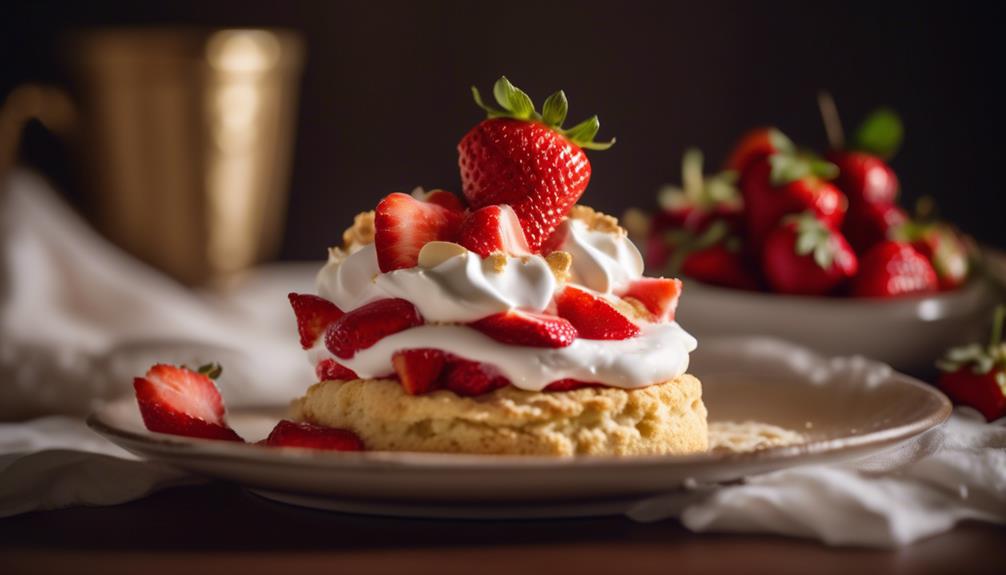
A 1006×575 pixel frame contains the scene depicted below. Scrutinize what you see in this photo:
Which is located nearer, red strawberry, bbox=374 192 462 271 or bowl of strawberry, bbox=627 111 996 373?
red strawberry, bbox=374 192 462 271

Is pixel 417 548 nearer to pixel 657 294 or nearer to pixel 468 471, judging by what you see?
pixel 468 471

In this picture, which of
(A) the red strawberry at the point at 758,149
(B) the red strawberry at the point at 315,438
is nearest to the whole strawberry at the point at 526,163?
(B) the red strawberry at the point at 315,438

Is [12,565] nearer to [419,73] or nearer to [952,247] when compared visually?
[952,247]

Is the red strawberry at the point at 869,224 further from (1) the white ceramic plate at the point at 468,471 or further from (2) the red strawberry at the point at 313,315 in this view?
(2) the red strawberry at the point at 313,315

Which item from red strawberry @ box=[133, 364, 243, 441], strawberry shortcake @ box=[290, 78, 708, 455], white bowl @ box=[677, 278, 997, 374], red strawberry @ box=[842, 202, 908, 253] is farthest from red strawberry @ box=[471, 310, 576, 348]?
red strawberry @ box=[842, 202, 908, 253]

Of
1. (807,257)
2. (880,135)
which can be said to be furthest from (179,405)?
(880,135)

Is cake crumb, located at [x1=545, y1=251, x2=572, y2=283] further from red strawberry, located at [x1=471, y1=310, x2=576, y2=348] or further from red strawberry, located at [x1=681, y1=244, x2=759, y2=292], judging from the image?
red strawberry, located at [x1=681, y1=244, x2=759, y2=292]
